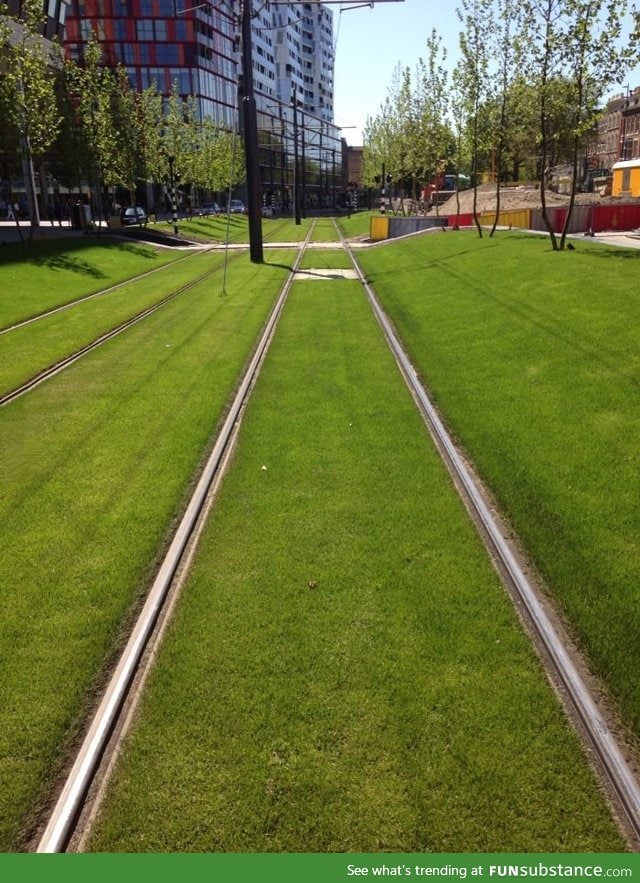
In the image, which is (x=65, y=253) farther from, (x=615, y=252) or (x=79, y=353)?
(x=615, y=252)

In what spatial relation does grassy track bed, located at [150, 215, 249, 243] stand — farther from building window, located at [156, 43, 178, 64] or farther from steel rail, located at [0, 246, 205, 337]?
building window, located at [156, 43, 178, 64]

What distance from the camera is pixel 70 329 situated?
1623cm

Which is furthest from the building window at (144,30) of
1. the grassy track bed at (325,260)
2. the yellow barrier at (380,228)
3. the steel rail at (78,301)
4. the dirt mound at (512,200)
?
the steel rail at (78,301)

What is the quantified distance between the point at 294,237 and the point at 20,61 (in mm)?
24269

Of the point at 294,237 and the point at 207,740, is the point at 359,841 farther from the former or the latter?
the point at 294,237

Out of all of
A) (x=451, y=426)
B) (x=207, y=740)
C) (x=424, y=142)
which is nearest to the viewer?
(x=207, y=740)

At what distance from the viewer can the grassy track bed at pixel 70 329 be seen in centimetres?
1265

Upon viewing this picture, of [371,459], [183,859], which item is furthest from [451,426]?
[183,859]

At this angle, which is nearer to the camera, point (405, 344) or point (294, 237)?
point (405, 344)

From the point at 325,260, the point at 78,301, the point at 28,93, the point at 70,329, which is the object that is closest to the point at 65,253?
the point at 28,93

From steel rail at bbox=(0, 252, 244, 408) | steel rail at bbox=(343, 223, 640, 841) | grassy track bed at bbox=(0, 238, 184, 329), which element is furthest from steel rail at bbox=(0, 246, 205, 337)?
steel rail at bbox=(343, 223, 640, 841)

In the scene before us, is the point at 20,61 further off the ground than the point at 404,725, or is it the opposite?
the point at 20,61

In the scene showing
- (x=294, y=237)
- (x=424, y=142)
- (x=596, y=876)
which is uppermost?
(x=424, y=142)

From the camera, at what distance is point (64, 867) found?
3148mm
